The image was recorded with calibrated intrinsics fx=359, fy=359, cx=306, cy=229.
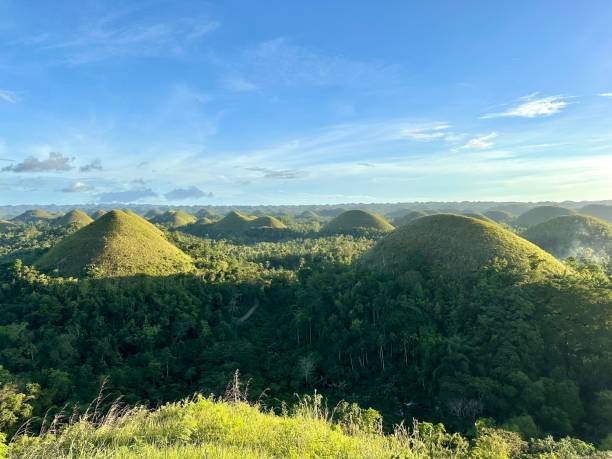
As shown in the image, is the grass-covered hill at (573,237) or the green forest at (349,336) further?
the grass-covered hill at (573,237)

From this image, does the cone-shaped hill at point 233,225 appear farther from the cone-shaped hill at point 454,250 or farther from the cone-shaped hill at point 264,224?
the cone-shaped hill at point 454,250

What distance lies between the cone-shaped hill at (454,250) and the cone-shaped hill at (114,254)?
30743 millimetres

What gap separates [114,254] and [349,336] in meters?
36.6

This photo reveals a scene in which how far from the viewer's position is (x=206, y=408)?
898 centimetres

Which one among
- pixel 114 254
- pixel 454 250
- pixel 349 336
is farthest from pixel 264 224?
pixel 349 336

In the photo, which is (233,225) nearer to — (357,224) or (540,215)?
(357,224)

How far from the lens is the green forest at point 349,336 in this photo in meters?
25.4

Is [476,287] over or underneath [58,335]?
over

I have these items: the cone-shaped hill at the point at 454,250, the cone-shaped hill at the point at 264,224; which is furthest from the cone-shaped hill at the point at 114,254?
the cone-shaped hill at the point at 264,224

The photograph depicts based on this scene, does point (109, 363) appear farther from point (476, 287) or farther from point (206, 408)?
point (476, 287)

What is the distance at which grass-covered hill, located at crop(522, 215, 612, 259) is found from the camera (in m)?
78.2

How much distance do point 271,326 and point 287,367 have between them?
41.4 ft

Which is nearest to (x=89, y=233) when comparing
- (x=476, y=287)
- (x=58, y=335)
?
(x=58, y=335)

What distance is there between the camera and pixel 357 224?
139875mm
